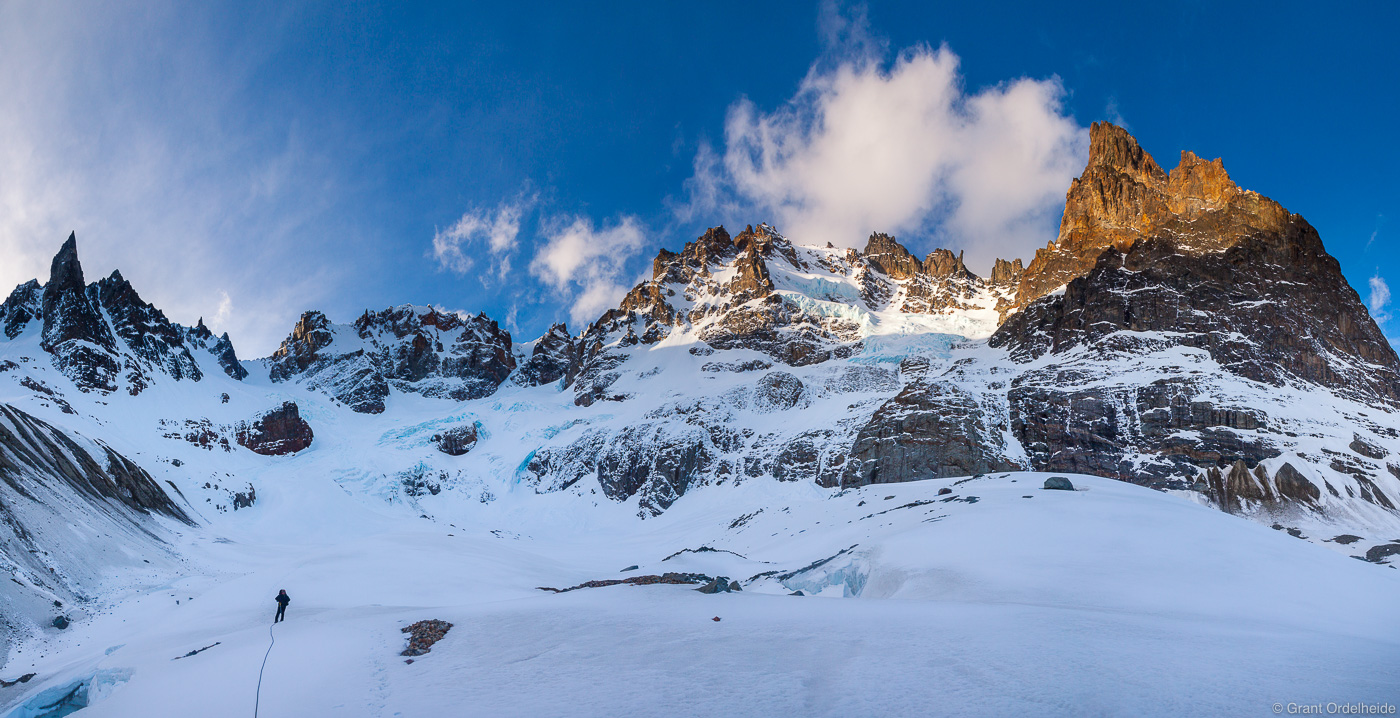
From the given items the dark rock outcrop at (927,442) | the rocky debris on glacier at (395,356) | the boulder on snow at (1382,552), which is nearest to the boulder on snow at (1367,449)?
the boulder on snow at (1382,552)

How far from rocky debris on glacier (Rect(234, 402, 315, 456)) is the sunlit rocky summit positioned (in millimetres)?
428

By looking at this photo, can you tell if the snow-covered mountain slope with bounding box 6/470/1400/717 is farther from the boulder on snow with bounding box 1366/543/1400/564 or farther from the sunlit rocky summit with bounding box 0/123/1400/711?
the boulder on snow with bounding box 1366/543/1400/564

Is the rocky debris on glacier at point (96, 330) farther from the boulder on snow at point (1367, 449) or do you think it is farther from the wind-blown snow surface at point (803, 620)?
the boulder on snow at point (1367, 449)

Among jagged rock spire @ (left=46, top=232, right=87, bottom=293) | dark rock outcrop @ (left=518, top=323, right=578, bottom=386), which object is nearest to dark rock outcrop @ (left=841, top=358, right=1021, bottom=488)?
dark rock outcrop @ (left=518, top=323, right=578, bottom=386)

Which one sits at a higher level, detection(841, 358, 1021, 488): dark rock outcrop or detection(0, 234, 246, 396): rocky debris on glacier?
detection(0, 234, 246, 396): rocky debris on glacier

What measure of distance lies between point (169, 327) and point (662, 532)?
101584 mm

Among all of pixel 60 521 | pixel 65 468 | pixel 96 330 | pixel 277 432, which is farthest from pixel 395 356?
pixel 60 521

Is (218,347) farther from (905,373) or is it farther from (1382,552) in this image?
(1382,552)

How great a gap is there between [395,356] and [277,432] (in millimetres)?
55061

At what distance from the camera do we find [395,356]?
148000 mm

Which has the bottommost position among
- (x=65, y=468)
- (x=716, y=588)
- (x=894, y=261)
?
(x=716, y=588)

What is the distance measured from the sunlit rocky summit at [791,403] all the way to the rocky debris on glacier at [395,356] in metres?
0.87

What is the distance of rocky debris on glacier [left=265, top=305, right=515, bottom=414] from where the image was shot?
135500mm

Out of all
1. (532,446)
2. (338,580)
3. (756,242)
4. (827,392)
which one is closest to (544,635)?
(338,580)
